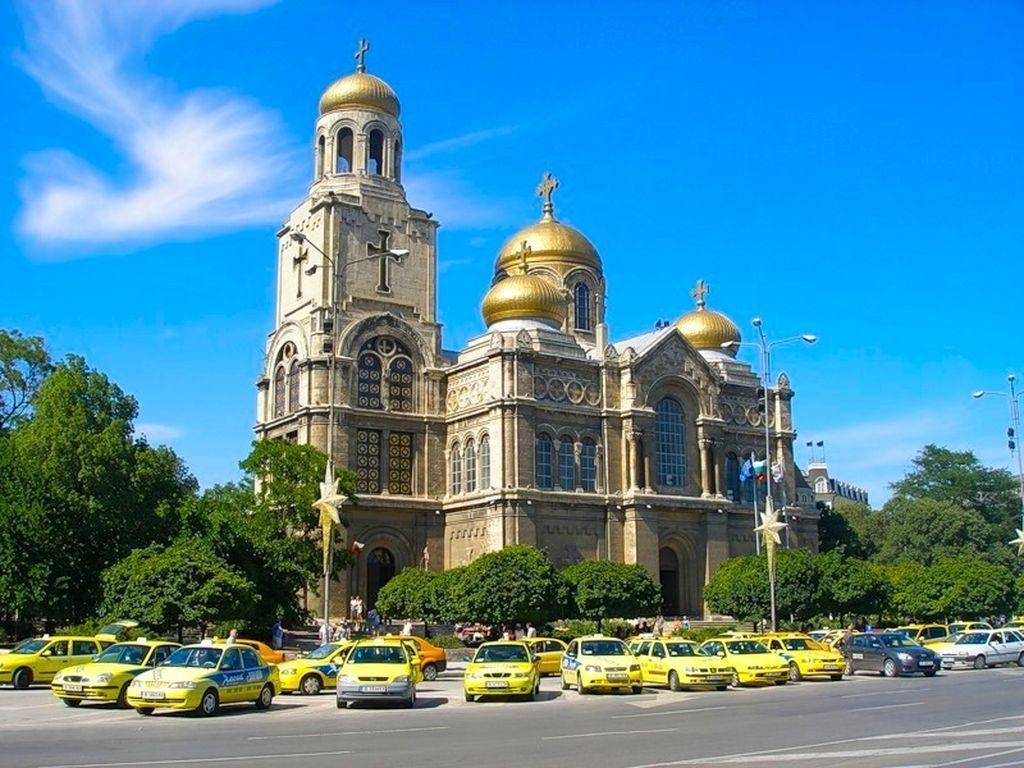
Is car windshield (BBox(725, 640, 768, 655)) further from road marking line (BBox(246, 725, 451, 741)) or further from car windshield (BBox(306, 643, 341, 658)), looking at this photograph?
road marking line (BBox(246, 725, 451, 741))

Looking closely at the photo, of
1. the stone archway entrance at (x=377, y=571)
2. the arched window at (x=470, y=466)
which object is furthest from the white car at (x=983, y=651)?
the stone archway entrance at (x=377, y=571)

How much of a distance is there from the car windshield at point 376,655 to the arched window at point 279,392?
112 feet

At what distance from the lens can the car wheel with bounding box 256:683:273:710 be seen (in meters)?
24.6

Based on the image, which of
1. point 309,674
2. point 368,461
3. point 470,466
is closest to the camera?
point 309,674

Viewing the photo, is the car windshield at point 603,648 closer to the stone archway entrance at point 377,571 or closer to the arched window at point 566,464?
the stone archway entrance at point 377,571

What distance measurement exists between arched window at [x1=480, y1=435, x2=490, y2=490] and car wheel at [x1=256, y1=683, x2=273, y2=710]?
32.5m

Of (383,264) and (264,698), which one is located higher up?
(383,264)

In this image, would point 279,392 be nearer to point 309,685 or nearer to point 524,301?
point 524,301

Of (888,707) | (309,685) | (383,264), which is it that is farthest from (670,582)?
(888,707)

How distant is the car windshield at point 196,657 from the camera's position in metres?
23.4

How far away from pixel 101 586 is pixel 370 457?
1688 centimetres

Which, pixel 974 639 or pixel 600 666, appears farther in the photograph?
pixel 974 639

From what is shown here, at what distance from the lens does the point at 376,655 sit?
2591cm

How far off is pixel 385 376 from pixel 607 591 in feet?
55.8
